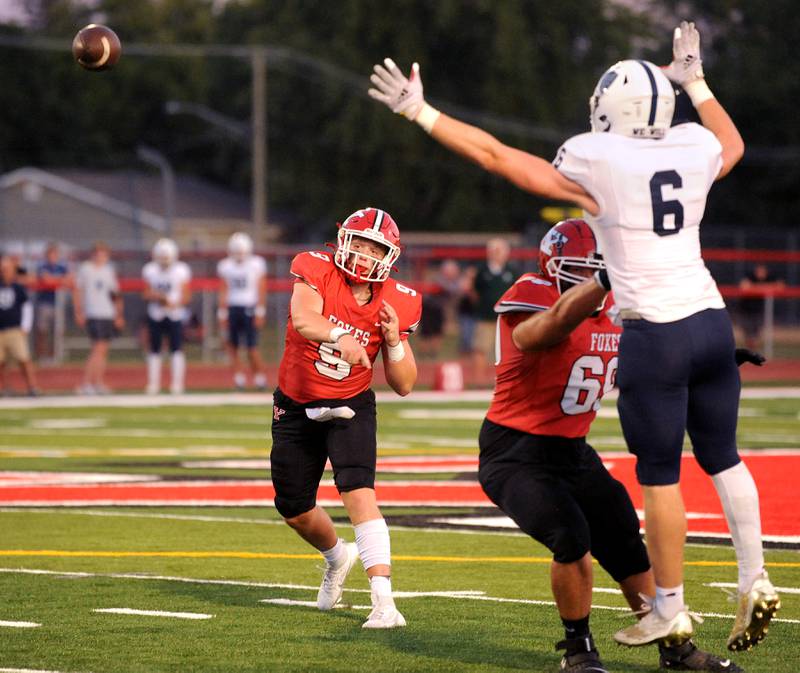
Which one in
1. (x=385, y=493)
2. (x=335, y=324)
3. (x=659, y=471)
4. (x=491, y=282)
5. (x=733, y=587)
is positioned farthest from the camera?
(x=491, y=282)

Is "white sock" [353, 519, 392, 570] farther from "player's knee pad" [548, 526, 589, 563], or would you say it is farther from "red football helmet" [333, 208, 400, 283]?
"player's knee pad" [548, 526, 589, 563]

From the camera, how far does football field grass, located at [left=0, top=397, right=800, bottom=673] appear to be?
6.21 meters

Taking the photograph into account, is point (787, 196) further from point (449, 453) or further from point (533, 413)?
point (533, 413)

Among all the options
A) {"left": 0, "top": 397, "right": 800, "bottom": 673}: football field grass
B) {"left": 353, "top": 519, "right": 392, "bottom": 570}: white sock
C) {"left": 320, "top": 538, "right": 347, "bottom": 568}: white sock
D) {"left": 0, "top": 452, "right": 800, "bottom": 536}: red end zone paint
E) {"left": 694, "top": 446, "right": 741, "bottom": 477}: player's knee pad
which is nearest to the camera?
{"left": 694, "top": 446, "right": 741, "bottom": 477}: player's knee pad

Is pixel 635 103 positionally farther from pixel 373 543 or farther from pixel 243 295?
pixel 243 295

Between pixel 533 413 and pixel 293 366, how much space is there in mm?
1594

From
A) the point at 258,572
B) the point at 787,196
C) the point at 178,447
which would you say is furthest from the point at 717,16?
the point at 258,572

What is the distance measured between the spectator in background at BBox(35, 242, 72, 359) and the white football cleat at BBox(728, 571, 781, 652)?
2210cm

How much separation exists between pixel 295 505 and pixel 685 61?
2.46 meters

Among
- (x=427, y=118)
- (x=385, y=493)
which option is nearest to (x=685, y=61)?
(x=427, y=118)

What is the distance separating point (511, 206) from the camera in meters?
50.4

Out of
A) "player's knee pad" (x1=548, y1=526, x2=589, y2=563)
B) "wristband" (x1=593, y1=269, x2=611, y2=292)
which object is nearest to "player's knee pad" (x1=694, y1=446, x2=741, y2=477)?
"player's knee pad" (x1=548, y1=526, x2=589, y2=563)

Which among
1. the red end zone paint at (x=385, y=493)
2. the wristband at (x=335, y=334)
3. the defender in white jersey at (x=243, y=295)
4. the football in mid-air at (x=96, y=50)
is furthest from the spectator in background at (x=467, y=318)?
the wristband at (x=335, y=334)

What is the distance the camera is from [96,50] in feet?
35.0
